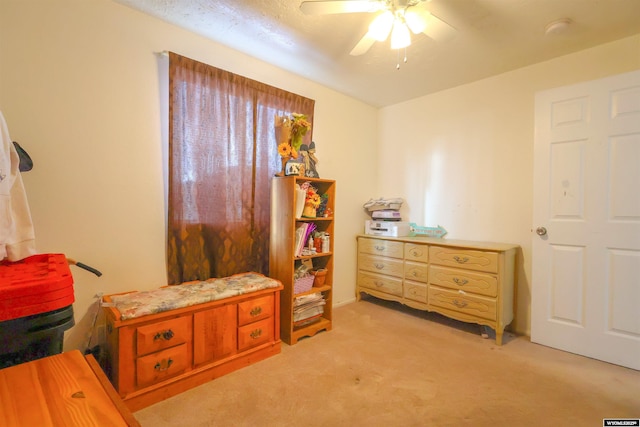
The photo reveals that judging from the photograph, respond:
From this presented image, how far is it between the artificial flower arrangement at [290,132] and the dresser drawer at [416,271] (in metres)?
1.55

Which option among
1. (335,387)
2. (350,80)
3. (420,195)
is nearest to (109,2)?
(350,80)

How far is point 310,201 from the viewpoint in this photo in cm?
241

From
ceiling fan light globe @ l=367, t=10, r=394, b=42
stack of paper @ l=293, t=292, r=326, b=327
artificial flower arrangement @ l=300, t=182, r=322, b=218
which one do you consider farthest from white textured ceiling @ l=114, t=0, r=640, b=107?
stack of paper @ l=293, t=292, r=326, b=327

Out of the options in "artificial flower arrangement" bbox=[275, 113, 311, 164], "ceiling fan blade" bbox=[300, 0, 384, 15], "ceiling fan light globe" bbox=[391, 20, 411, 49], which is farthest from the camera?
"artificial flower arrangement" bbox=[275, 113, 311, 164]

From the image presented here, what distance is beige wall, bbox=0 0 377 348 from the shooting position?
1584mm

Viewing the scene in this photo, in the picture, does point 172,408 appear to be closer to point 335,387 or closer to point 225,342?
point 225,342

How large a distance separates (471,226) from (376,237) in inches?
37.7

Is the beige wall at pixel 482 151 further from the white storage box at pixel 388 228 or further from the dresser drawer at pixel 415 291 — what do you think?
the dresser drawer at pixel 415 291

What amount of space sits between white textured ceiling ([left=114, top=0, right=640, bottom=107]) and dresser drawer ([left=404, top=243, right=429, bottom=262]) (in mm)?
1649

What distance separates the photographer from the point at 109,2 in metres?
1.79

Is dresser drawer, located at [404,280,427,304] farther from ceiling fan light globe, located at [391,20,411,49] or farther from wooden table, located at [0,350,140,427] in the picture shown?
wooden table, located at [0,350,140,427]

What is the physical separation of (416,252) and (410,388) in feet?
4.35

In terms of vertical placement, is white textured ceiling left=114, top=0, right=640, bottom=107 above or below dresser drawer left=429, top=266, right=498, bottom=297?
above

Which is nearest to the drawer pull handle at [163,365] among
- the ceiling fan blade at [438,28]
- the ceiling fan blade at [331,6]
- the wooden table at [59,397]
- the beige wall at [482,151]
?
the wooden table at [59,397]
